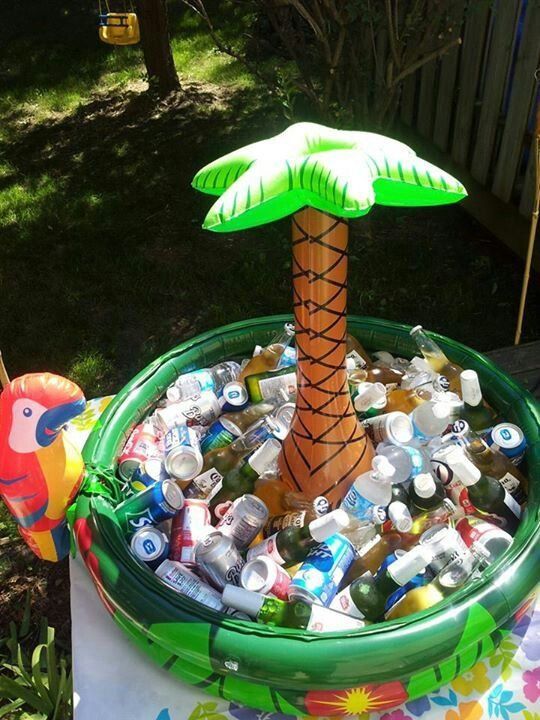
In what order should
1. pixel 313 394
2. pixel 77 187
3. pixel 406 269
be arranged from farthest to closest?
pixel 77 187 < pixel 406 269 < pixel 313 394

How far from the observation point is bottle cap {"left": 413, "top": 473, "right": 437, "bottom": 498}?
188 centimetres

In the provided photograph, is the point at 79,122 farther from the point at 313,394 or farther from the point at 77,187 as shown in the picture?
the point at 313,394

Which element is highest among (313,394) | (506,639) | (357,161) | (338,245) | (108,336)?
(357,161)

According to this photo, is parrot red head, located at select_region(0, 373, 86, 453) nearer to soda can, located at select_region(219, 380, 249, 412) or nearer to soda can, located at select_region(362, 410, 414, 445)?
soda can, located at select_region(219, 380, 249, 412)

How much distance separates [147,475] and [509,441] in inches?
42.8

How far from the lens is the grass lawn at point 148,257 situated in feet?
12.2

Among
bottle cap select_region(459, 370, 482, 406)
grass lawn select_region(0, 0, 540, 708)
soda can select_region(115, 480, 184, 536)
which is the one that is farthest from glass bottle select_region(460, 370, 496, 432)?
grass lawn select_region(0, 0, 540, 708)

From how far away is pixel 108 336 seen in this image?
150 inches

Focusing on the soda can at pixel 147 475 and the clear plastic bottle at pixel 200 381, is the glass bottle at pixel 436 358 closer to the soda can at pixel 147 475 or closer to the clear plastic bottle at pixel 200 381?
the clear plastic bottle at pixel 200 381

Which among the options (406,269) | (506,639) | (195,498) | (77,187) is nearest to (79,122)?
(77,187)

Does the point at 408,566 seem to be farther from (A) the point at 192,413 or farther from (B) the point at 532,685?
(A) the point at 192,413

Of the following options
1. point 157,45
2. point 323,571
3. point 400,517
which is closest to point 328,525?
point 323,571

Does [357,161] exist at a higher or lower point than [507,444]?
higher

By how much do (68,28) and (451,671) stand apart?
8.03 metres
